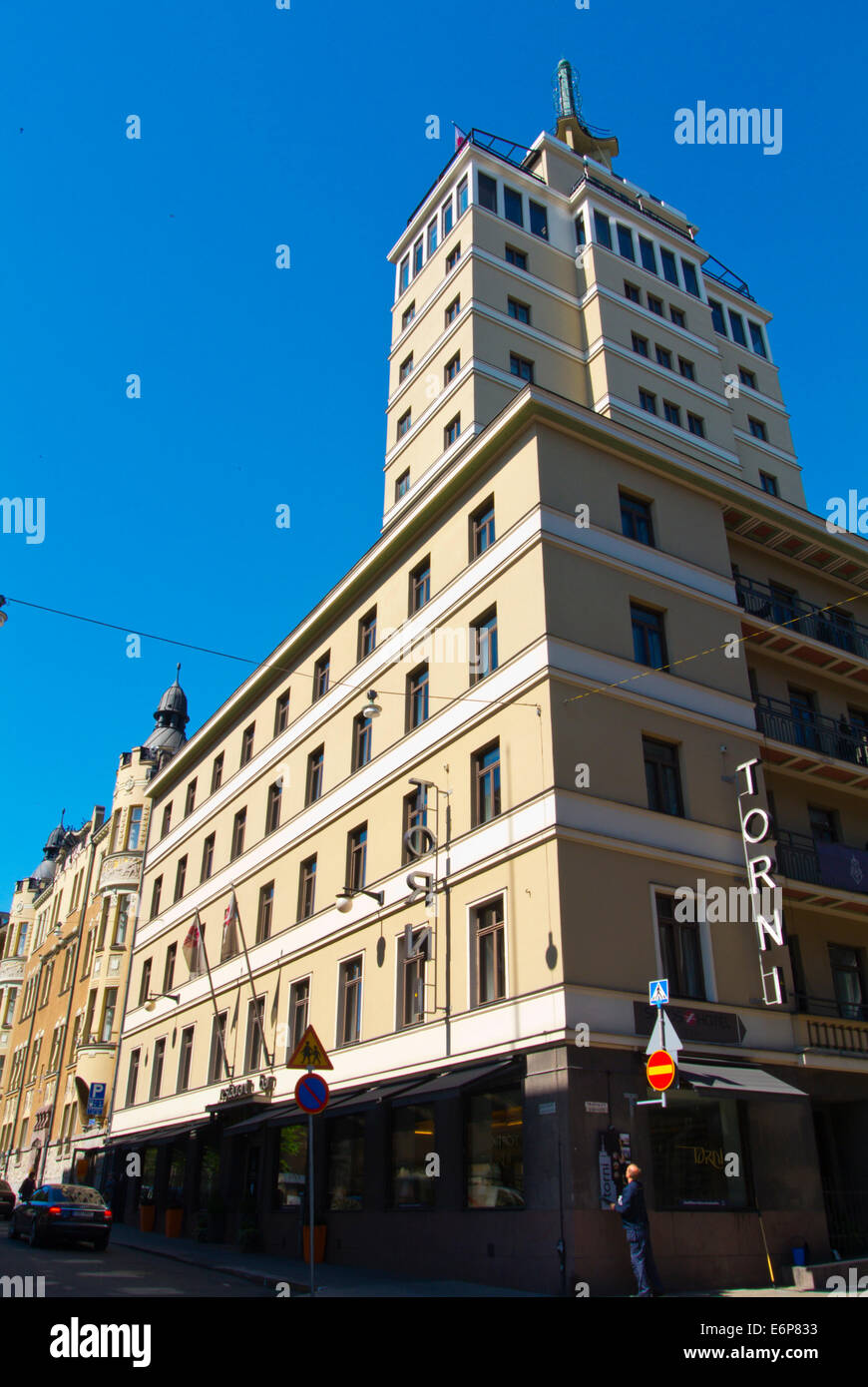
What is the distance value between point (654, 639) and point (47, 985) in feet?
166

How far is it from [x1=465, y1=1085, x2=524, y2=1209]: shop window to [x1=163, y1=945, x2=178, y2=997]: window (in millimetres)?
21239

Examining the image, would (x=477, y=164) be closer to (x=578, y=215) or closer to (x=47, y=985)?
(x=578, y=215)

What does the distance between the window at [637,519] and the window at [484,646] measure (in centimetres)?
388

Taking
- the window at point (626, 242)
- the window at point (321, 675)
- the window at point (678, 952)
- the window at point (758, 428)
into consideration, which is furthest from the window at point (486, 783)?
the window at point (626, 242)

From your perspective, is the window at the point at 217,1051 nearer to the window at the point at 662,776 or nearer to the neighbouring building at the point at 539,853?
the neighbouring building at the point at 539,853

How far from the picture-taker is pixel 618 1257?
1569 centimetres

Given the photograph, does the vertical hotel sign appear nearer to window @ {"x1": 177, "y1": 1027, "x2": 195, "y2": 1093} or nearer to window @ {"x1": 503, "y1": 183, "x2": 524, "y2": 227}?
window @ {"x1": 177, "y1": 1027, "x2": 195, "y2": 1093}

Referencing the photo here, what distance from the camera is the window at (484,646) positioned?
22297 mm

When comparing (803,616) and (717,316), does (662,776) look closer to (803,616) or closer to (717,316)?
(803,616)

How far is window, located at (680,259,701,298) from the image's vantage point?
39.1 metres

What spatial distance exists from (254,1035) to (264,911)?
368 cm

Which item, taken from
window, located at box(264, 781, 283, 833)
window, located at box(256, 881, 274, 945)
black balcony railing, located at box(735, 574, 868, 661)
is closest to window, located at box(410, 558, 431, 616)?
black balcony railing, located at box(735, 574, 868, 661)

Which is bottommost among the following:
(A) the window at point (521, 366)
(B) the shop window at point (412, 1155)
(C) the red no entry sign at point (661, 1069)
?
(B) the shop window at point (412, 1155)
